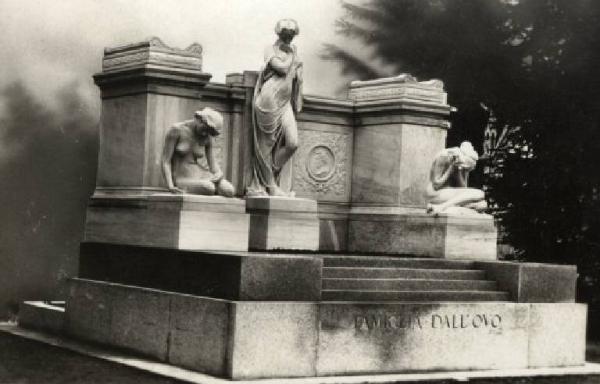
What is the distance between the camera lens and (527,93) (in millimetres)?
20125

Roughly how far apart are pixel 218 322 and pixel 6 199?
26.3 feet

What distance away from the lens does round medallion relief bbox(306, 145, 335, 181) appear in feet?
53.2

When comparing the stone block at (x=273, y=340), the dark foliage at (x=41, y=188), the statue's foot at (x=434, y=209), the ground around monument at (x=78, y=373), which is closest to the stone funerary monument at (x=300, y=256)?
the stone block at (x=273, y=340)

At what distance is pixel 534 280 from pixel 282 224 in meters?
3.23

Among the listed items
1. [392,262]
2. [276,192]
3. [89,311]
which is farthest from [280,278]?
[276,192]

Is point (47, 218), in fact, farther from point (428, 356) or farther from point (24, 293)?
point (428, 356)

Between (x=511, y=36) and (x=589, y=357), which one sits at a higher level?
(x=511, y=36)

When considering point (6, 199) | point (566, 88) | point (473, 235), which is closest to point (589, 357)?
point (473, 235)

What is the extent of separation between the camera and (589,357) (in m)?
15.2

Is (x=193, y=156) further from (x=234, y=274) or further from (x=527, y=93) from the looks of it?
(x=527, y=93)

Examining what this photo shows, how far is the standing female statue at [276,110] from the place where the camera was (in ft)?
47.8

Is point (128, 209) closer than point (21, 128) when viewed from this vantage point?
Yes

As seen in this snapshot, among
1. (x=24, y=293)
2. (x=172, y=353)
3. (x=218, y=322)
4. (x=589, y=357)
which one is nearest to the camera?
(x=218, y=322)

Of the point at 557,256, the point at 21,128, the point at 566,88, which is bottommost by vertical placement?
Result: the point at 557,256
